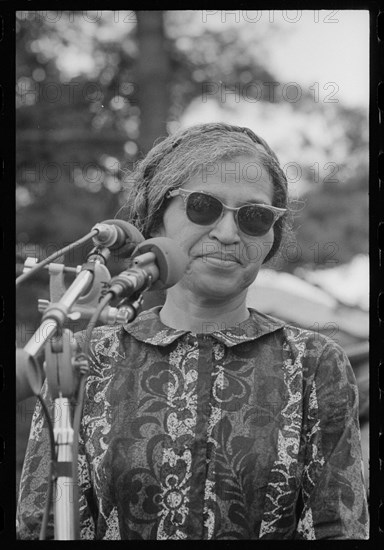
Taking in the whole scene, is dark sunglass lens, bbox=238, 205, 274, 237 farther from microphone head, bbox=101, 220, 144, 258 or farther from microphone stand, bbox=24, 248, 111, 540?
microphone stand, bbox=24, 248, 111, 540

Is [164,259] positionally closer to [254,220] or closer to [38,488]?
[254,220]

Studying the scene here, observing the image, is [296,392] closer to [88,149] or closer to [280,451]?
[280,451]

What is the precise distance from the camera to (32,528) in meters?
2.58

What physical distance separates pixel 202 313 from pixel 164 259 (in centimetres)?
67

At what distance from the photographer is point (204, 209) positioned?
267cm

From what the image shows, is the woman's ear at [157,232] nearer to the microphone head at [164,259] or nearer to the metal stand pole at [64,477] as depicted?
the microphone head at [164,259]

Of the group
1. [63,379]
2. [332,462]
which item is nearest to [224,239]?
[332,462]

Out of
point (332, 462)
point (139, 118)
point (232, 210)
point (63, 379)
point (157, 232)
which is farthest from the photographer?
point (139, 118)

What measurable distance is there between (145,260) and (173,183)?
0.72m

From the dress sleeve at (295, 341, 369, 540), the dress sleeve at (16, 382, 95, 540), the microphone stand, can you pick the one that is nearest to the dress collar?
the dress sleeve at (295, 341, 369, 540)

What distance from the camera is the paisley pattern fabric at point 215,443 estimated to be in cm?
251

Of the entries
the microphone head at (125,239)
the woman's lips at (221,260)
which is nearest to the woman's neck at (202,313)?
the woman's lips at (221,260)

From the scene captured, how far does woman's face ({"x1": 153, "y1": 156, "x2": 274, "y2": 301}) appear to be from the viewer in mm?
2645

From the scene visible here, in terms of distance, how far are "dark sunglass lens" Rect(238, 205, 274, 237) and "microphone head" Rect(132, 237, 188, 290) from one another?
549 millimetres
